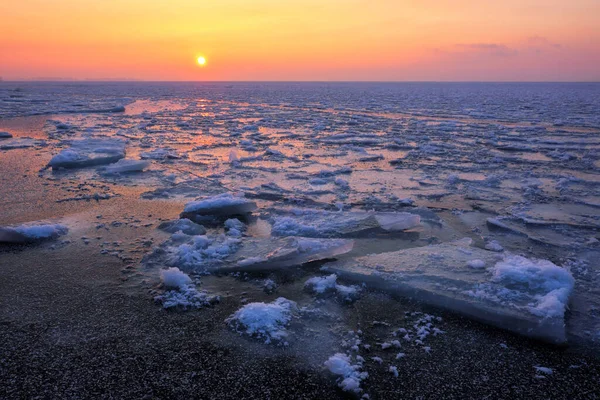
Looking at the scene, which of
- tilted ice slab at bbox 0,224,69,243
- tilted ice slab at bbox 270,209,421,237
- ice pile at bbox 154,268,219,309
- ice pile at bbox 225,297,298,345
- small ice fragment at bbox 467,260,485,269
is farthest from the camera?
tilted ice slab at bbox 270,209,421,237

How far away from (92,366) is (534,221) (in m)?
3.53

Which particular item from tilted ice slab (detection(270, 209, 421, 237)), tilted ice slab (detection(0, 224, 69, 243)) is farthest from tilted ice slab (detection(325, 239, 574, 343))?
tilted ice slab (detection(0, 224, 69, 243))

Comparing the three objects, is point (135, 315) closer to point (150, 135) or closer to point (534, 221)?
point (534, 221)

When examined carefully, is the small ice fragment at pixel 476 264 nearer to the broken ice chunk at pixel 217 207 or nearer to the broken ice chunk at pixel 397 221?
the broken ice chunk at pixel 397 221

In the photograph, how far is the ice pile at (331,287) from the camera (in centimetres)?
231

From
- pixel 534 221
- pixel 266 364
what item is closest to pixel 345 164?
pixel 534 221

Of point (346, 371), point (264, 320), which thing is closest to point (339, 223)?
point (264, 320)

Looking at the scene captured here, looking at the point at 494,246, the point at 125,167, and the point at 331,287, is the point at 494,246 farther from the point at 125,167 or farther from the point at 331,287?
the point at 125,167

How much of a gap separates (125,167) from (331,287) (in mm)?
4003

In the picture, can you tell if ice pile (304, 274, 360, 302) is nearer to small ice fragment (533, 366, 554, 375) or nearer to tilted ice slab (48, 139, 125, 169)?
small ice fragment (533, 366, 554, 375)

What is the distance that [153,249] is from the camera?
9.37 ft

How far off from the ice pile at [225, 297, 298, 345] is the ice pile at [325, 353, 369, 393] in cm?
28

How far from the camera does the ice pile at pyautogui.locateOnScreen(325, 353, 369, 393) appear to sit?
1609 mm

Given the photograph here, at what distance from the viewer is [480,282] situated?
2.34 m
